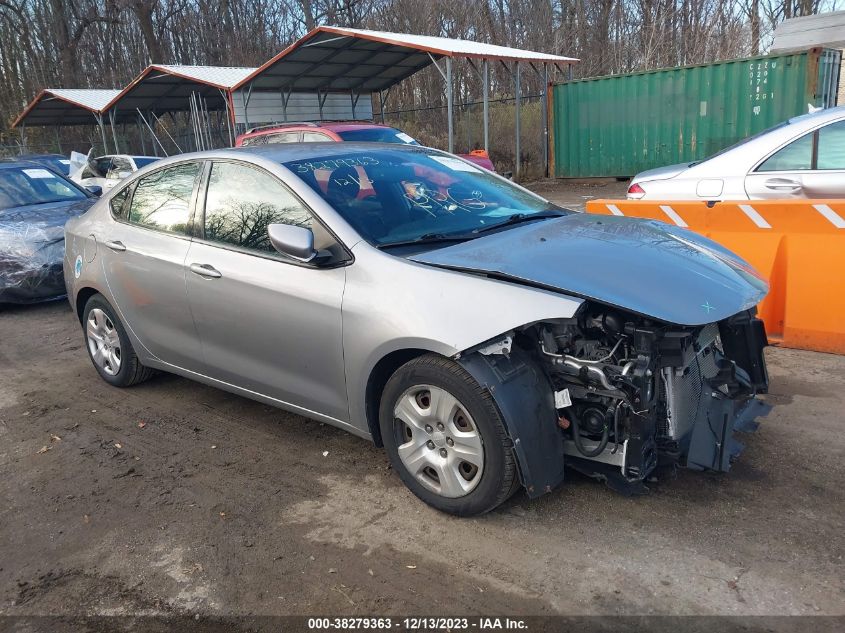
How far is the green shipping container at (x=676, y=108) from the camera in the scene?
14.8 m

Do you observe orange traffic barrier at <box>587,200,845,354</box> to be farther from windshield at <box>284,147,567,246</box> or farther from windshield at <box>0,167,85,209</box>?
windshield at <box>0,167,85,209</box>

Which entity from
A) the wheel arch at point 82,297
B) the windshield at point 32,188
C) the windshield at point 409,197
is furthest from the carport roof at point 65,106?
the windshield at point 409,197

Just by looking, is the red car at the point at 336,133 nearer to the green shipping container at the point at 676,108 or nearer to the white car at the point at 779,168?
the green shipping container at the point at 676,108

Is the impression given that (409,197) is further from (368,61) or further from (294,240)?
(368,61)

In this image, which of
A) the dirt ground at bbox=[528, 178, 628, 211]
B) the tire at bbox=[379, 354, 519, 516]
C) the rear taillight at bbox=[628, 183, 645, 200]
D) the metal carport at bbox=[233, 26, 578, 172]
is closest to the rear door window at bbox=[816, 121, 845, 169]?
the rear taillight at bbox=[628, 183, 645, 200]

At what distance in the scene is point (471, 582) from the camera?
281 cm

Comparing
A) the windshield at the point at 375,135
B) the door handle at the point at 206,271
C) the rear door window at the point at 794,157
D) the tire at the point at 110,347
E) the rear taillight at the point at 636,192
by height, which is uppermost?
the windshield at the point at 375,135

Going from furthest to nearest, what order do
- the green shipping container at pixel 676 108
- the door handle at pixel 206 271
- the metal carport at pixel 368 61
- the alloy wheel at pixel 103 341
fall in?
the metal carport at pixel 368 61 < the green shipping container at pixel 676 108 < the alloy wheel at pixel 103 341 < the door handle at pixel 206 271

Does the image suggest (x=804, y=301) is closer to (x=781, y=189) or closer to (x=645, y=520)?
(x=781, y=189)

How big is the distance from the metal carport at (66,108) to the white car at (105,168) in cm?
811

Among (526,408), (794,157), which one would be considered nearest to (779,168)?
(794,157)

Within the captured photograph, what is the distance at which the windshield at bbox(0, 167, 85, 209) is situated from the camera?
28.0 ft

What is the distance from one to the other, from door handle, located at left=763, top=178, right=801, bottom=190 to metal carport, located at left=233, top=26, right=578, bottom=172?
10.5 meters

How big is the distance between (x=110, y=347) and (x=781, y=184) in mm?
5610
